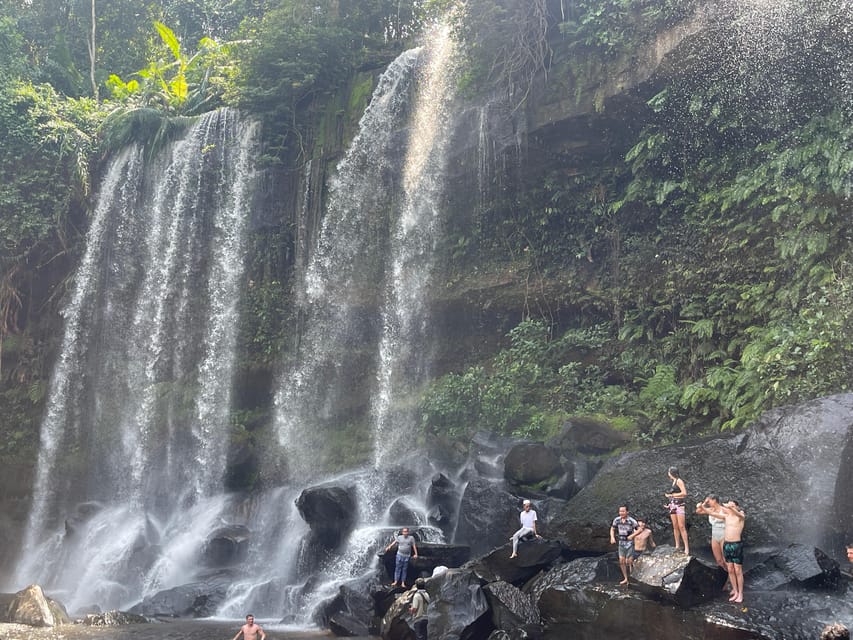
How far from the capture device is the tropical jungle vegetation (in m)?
13.5

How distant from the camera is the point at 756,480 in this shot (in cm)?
1000

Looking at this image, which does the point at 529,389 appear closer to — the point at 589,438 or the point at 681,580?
the point at 589,438

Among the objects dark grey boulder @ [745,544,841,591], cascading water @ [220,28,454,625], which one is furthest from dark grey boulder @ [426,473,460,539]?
dark grey boulder @ [745,544,841,591]

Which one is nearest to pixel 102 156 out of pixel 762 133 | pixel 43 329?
pixel 43 329

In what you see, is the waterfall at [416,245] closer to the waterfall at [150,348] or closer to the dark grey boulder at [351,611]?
the waterfall at [150,348]

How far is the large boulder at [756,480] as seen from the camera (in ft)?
30.9

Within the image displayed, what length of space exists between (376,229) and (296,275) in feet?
9.90

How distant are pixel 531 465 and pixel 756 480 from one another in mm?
3979

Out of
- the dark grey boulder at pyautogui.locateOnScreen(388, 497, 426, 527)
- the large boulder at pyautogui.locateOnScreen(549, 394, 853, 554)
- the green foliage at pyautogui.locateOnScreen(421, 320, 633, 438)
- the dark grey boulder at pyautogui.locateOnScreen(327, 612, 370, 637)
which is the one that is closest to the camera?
the large boulder at pyautogui.locateOnScreen(549, 394, 853, 554)

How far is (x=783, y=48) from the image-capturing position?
14664 mm

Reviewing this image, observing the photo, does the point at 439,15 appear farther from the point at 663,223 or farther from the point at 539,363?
the point at 539,363

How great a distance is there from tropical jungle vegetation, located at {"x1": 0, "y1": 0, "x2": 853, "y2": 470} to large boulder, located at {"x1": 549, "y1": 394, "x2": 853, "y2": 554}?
Result: 63.2 inches

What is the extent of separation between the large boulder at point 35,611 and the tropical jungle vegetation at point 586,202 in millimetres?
7748

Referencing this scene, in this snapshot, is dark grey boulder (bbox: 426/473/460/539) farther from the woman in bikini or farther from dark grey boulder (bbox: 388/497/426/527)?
the woman in bikini
